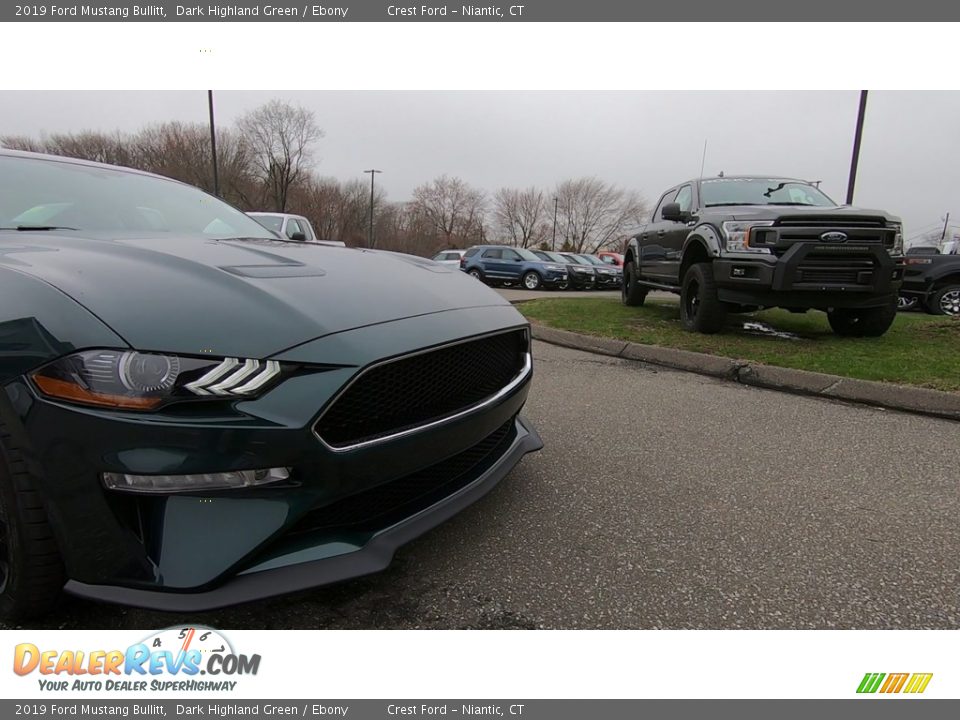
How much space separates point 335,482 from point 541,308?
791 centimetres

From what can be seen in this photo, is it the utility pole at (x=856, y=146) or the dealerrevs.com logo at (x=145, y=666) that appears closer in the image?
the dealerrevs.com logo at (x=145, y=666)

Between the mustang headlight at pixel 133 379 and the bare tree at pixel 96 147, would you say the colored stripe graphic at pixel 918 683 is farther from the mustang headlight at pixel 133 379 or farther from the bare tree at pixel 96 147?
the bare tree at pixel 96 147

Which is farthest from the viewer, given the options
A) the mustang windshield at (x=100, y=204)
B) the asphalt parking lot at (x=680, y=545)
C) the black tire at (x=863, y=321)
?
the black tire at (x=863, y=321)

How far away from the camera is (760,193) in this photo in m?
6.23

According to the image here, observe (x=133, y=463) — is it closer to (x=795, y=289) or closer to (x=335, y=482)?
(x=335, y=482)

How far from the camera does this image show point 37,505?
1.29 metres

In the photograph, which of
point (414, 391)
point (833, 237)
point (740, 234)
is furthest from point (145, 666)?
point (833, 237)

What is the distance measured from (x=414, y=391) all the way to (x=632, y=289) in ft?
26.9

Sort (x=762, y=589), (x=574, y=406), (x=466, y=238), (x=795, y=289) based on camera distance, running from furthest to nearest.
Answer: (x=466, y=238) → (x=795, y=289) → (x=574, y=406) → (x=762, y=589)

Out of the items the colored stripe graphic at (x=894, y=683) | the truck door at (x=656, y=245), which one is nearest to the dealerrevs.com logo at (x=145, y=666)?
the colored stripe graphic at (x=894, y=683)

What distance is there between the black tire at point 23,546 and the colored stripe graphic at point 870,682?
2.17m

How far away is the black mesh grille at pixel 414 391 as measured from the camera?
139 centimetres

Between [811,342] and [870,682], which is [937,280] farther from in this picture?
[870,682]
